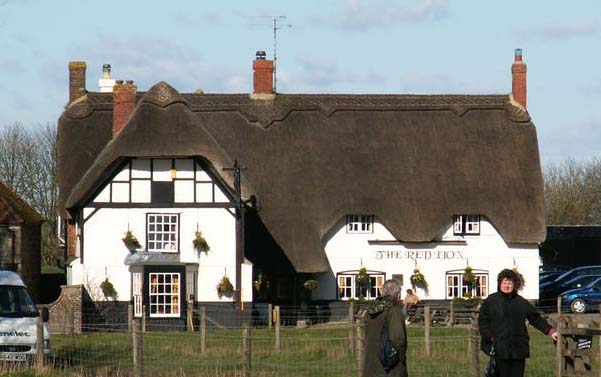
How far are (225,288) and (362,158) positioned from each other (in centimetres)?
920

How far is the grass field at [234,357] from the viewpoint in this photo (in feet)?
80.4

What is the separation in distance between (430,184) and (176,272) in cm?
1081

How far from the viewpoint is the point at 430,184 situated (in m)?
48.2

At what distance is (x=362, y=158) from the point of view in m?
48.9

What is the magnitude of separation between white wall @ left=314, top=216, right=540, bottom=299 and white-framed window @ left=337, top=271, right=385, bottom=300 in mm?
249

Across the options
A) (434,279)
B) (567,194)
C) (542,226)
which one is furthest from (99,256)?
(567,194)

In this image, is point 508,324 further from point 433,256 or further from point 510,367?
point 433,256

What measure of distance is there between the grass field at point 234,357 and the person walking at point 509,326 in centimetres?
708

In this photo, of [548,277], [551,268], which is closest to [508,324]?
[548,277]

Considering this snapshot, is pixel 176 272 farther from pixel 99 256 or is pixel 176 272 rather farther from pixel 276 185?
pixel 276 185

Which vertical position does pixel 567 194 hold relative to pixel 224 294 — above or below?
above

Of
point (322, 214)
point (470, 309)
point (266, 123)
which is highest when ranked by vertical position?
point (266, 123)

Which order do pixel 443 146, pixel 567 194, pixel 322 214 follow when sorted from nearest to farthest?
pixel 322 214 → pixel 443 146 → pixel 567 194

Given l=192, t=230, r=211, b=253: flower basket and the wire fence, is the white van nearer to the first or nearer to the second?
the wire fence
